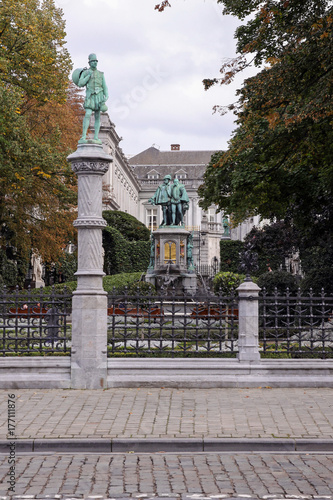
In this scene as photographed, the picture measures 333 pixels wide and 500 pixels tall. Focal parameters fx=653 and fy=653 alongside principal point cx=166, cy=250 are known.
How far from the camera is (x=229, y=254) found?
52.4 meters

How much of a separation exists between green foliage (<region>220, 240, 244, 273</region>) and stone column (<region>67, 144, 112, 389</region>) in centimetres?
4117

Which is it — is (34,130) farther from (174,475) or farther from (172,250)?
(174,475)

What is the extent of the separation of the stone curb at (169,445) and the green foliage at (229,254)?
44.7 m

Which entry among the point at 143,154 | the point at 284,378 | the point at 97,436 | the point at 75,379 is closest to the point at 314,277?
the point at 284,378

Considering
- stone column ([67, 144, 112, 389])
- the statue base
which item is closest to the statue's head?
stone column ([67, 144, 112, 389])

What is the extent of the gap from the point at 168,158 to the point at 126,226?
50.6m

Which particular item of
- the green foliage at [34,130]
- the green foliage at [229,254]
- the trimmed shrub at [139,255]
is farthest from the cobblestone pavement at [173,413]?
the green foliage at [229,254]

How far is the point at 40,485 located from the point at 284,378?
19.1 ft

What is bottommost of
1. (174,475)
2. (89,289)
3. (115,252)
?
(174,475)

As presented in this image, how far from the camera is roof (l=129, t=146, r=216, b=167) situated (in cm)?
9856

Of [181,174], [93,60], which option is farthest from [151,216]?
[93,60]

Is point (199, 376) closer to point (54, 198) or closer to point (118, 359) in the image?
point (118, 359)

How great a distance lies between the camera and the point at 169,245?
1142 inches

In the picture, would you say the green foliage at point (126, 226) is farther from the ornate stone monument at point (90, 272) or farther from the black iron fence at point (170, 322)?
the ornate stone monument at point (90, 272)
